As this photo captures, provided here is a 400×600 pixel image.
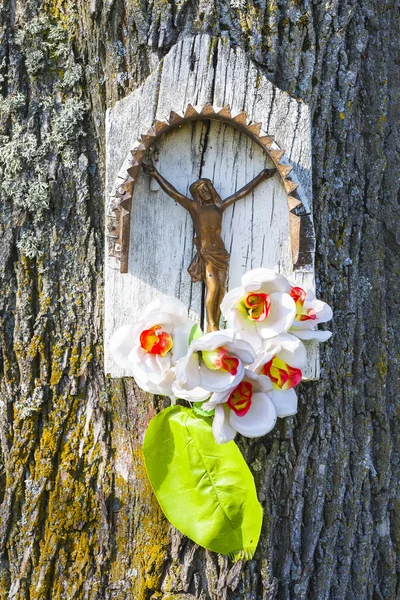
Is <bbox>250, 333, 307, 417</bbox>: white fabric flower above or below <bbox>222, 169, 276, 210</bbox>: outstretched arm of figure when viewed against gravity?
A: below

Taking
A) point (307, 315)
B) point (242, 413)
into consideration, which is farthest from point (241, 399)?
point (307, 315)

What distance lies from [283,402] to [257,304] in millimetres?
242

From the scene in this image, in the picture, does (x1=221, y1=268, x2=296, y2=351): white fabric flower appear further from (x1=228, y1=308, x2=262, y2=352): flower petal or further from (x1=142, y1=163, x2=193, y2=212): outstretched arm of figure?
(x1=142, y1=163, x2=193, y2=212): outstretched arm of figure

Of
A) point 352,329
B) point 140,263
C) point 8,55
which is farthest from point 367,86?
point 8,55

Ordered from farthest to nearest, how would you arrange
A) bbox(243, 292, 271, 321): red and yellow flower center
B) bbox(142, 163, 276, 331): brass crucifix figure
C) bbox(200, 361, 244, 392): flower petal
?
bbox(142, 163, 276, 331): brass crucifix figure → bbox(243, 292, 271, 321): red and yellow flower center → bbox(200, 361, 244, 392): flower petal

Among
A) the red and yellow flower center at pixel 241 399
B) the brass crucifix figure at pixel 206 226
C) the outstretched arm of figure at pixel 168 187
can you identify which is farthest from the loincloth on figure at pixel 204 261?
the red and yellow flower center at pixel 241 399

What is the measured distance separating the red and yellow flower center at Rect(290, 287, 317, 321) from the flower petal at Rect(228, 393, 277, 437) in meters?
0.22

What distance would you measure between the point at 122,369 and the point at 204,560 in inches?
21.2

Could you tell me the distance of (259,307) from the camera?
1641 mm

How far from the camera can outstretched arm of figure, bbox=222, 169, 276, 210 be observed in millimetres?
1786

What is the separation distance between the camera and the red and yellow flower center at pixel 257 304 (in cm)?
164

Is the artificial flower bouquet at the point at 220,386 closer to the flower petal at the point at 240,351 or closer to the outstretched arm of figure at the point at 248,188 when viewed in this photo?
the flower petal at the point at 240,351

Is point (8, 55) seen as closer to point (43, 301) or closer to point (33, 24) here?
point (33, 24)

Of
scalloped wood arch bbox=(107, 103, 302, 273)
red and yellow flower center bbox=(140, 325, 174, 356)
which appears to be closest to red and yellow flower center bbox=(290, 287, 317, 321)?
scalloped wood arch bbox=(107, 103, 302, 273)
